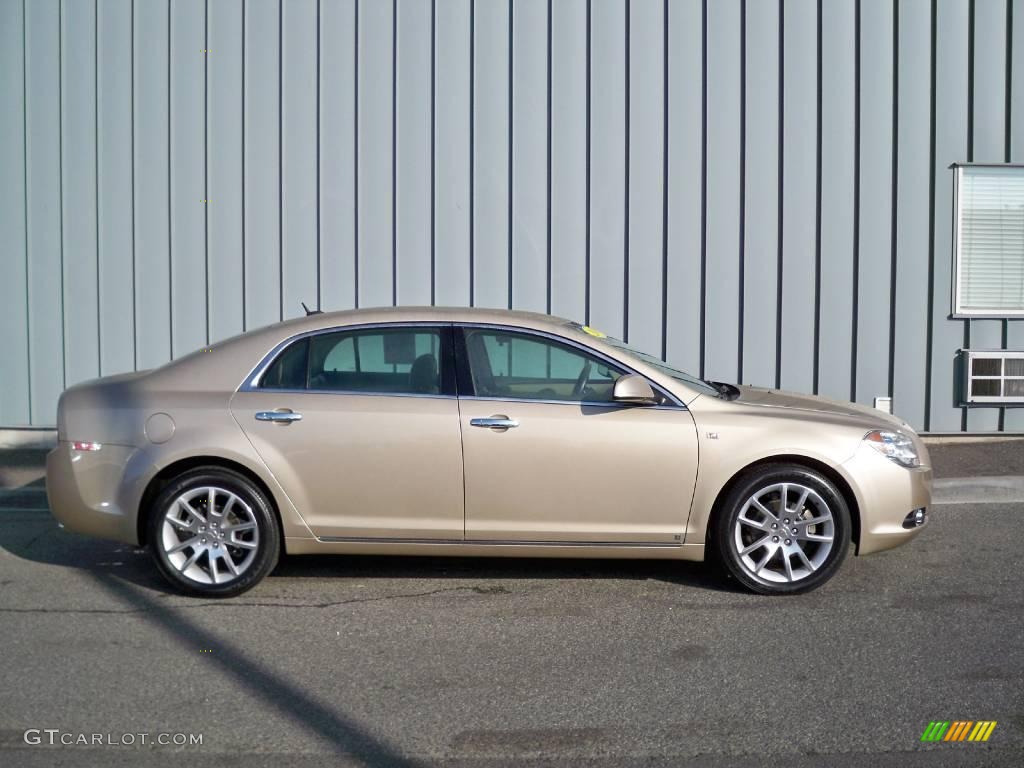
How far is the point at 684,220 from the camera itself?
9891mm

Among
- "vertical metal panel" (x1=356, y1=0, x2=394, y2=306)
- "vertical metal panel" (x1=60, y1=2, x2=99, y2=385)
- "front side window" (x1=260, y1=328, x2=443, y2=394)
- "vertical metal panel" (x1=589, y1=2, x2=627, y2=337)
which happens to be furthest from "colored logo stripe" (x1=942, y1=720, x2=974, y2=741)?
"vertical metal panel" (x1=60, y1=2, x2=99, y2=385)

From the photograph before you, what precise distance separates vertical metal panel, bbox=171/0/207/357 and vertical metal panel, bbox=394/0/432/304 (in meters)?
1.88

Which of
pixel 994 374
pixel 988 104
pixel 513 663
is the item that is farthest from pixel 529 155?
pixel 513 663

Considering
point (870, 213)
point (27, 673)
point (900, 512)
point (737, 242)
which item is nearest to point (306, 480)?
point (27, 673)

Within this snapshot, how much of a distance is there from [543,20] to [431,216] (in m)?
2.14

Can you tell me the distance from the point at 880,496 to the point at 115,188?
25.5 feet

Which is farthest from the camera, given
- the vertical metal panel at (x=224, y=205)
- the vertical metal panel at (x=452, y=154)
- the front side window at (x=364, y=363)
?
the vertical metal panel at (x=224, y=205)

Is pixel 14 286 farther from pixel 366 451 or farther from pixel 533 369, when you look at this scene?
pixel 533 369

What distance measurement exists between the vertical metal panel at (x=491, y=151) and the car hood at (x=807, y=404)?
4.01 metres

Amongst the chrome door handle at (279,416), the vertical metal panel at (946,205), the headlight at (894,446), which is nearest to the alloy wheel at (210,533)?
the chrome door handle at (279,416)

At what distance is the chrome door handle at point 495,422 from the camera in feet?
18.3

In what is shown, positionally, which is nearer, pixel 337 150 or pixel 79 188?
pixel 337 150

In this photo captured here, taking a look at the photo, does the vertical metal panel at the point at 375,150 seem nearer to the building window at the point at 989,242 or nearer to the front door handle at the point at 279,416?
the front door handle at the point at 279,416
